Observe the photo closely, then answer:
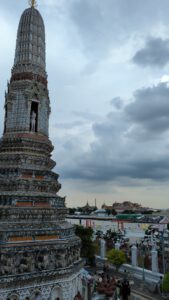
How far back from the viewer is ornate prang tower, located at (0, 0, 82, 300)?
16.6 meters

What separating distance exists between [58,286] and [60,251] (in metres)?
1.93

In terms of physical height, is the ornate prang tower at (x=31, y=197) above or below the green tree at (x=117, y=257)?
above

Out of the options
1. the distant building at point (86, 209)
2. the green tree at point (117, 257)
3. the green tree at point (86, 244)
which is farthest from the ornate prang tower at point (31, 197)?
the distant building at point (86, 209)

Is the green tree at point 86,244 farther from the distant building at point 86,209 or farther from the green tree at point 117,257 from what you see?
the distant building at point 86,209

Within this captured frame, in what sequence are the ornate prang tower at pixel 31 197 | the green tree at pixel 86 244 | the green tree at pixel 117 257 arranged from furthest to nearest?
1. the green tree at pixel 86 244
2. the green tree at pixel 117 257
3. the ornate prang tower at pixel 31 197

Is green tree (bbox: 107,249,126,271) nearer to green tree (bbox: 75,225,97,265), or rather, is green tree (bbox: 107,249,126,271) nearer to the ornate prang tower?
green tree (bbox: 75,225,97,265)

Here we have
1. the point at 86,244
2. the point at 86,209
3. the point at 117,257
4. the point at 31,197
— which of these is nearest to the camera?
the point at 31,197

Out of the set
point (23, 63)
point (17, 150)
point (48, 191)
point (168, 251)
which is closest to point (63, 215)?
point (48, 191)

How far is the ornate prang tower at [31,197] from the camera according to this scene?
1658 cm

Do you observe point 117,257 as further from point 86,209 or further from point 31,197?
point 86,209

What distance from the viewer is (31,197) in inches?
730

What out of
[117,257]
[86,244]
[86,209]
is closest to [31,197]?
[117,257]

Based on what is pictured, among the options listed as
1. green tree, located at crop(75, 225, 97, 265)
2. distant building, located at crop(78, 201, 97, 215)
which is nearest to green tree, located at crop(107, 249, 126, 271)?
green tree, located at crop(75, 225, 97, 265)

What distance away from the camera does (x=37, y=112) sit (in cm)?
2222
